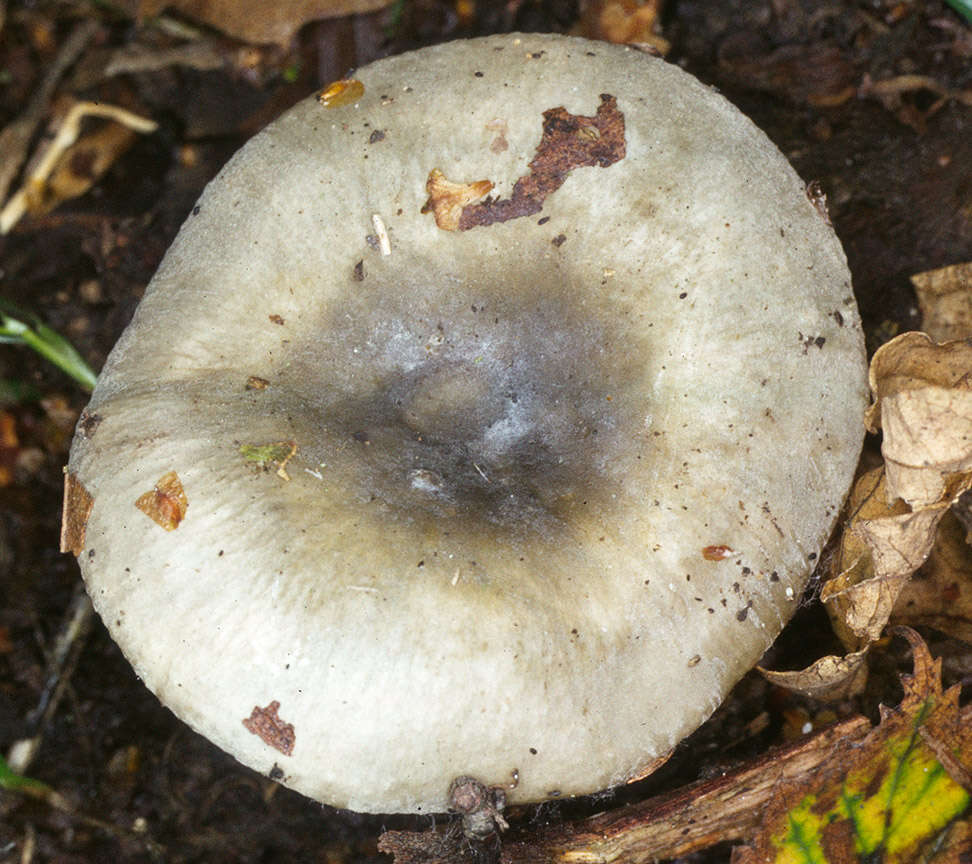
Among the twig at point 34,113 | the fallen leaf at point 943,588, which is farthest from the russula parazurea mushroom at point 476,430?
the twig at point 34,113

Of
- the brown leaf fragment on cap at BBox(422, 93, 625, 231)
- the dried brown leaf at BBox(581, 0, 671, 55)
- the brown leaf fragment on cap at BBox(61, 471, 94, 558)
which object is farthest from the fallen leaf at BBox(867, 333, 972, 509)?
the brown leaf fragment on cap at BBox(61, 471, 94, 558)

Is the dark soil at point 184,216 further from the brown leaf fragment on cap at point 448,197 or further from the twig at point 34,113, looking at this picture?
the brown leaf fragment on cap at point 448,197

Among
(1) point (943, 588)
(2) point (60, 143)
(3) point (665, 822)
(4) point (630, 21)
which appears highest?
(4) point (630, 21)

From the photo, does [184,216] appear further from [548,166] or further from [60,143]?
[548,166]

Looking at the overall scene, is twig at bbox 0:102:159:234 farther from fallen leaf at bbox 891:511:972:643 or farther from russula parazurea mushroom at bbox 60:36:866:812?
fallen leaf at bbox 891:511:972:643

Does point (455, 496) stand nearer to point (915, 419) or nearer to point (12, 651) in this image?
point (915, 419)

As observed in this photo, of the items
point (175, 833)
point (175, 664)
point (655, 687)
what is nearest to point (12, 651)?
point (175, 833)

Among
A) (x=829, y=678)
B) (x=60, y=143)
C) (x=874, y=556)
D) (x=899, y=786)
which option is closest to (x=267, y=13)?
(x=60, y=143)
